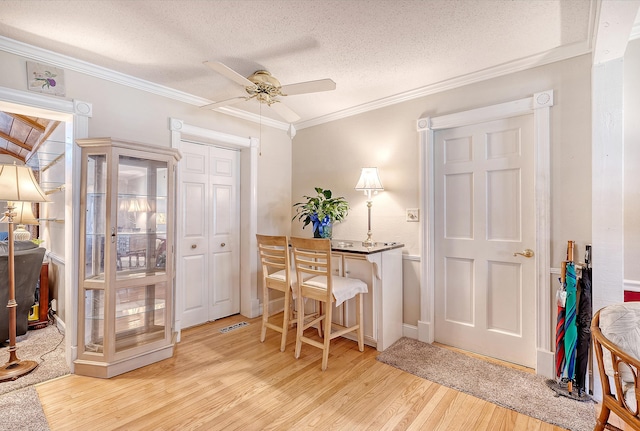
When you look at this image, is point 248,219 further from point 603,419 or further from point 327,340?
point 603,419

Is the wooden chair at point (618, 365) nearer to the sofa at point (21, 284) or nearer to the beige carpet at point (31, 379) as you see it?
the beige carpet at point (31, 379)

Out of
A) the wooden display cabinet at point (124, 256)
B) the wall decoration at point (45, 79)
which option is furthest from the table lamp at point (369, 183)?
the wall decoration at point (45, 79)

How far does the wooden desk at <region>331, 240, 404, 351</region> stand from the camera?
2.73 meters

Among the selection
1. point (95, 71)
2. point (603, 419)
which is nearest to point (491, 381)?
point (603, 419)

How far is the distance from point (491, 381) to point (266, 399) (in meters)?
1.61

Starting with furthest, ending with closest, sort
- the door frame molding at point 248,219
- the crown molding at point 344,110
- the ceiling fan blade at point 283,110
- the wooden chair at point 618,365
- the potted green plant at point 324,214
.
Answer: the door frame molding at point 248,219 < the potted green plant at point 324,214 < the ceiling fan blade at point 283,110 < the crown molding at point 344,110 < the wooden chair at point 618,365

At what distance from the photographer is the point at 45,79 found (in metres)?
2.25

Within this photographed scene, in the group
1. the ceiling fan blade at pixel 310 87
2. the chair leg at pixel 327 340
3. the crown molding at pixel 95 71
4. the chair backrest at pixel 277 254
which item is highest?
the crown molding at pixel 95 71

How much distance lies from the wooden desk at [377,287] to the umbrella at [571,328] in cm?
128

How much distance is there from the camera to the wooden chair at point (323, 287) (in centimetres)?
241

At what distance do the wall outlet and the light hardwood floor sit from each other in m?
1.30

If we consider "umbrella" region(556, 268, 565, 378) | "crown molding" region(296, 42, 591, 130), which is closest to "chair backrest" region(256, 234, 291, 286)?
"crown molding" region(296, 42, 591, 130)

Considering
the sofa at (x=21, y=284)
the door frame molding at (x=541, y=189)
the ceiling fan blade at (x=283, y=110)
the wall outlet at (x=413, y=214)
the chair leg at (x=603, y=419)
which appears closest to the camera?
the chair leg at (x=603, y=419)

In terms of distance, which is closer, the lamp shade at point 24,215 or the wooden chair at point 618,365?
the wooden chair at point 618,365
